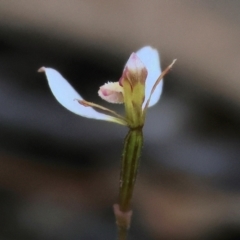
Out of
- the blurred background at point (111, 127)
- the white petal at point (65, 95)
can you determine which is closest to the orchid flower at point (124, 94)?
the white petal at point (65, 95)

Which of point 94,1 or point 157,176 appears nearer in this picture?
point 157,176

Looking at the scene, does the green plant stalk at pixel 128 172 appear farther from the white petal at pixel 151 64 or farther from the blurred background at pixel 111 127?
the blurred background at pixel 111 127

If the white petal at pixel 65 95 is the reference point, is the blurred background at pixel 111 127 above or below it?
above

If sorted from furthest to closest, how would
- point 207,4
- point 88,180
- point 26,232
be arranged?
point 207,4
point 88,180
point 26,232

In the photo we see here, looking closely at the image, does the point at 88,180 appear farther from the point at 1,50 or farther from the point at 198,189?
the point at 1,50

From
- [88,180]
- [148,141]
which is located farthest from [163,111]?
[88,180]

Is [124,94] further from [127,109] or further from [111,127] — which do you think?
[111,127]

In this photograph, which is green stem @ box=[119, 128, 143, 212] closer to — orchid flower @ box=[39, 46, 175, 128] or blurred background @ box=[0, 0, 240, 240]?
orchid flower @ box=[39, 46, 175, 128]
